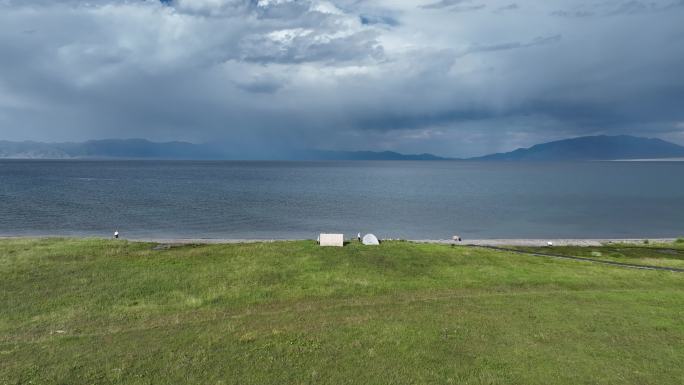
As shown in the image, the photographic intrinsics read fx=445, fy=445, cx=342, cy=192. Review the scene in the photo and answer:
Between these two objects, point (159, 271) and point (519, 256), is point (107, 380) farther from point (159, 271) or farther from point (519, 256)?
point (519, 256)

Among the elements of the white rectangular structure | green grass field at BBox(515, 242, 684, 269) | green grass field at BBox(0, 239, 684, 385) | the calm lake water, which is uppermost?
the white rectangular structure

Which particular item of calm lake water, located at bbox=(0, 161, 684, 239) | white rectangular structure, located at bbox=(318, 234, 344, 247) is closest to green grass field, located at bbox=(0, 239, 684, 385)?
white rectangular structure, located at bbox=(318, 234, 344, 247)

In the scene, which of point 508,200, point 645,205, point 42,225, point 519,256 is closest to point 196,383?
point 519,256

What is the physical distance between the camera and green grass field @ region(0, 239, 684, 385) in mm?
19609

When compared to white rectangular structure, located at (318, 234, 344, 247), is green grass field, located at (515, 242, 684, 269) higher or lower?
lower

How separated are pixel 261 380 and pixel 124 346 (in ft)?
25.9

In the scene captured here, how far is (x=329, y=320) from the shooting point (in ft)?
84.9

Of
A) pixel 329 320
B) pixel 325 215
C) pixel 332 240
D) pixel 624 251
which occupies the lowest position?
pixel 325 215

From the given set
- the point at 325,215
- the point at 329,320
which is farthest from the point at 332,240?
the point at 325,215

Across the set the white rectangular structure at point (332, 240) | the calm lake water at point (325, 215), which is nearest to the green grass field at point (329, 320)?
the white rectangular structure at point (332, 240)

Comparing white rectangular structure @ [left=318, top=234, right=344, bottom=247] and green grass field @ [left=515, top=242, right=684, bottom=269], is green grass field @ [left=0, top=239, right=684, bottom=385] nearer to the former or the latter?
white rectangular structure @ [left=318, top=234, right=344, bottom=247]

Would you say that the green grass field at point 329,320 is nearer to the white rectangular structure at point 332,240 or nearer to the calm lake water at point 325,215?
the white rectangular structure at point 332,240

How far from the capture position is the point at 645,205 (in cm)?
13000

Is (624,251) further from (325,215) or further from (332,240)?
(325,215)
